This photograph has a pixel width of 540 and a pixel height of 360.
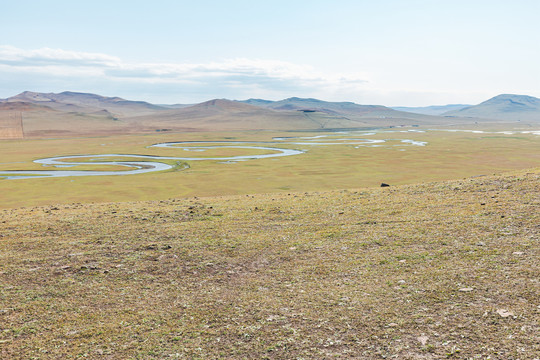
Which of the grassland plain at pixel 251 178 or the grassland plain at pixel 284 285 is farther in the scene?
the grassland plain at pixel 251 178

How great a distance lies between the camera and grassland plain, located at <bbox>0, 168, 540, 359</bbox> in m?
8.70

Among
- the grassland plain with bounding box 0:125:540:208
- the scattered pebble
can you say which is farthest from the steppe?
the grassland plain with bounding box 0:125:540:208

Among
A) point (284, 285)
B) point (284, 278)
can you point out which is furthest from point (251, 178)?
point (284, 285)

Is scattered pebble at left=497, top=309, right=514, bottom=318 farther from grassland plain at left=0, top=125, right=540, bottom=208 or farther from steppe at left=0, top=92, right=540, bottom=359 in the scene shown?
grassland plain at left=0, top=125, right=540, bottom=208

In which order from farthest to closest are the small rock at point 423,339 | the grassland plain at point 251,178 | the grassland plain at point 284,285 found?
the grassland plain at point 251,178 → the grassland plain at point 284,285 → the small rock at point 423,339

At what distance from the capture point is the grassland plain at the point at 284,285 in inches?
343

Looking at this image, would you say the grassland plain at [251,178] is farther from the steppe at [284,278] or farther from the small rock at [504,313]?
the small rock at [504,313]

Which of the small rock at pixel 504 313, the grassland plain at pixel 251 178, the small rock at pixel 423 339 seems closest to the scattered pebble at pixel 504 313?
the small rock at pixel 504 313

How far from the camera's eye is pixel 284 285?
1180 centimetres

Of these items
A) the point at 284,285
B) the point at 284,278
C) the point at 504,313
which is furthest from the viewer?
the point at 284,278

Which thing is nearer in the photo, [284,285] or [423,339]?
[423,339]

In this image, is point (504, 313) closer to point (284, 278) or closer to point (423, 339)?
point (423, 339)

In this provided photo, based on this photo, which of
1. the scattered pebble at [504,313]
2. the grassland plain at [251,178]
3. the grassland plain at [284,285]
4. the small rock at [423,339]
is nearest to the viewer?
the small rock at [423,339]

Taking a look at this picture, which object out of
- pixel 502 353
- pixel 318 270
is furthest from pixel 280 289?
pixel 502 353
